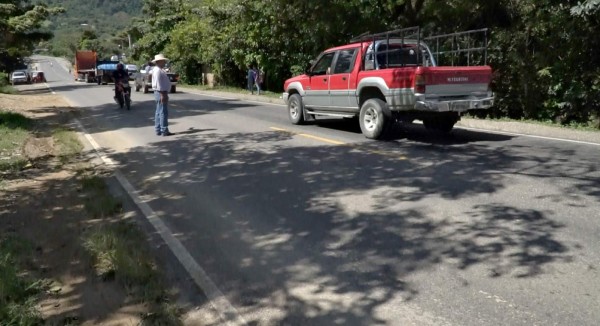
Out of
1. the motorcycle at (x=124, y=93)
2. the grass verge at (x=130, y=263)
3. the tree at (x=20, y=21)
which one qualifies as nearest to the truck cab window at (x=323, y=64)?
the grass verge at (x=130, y=263)

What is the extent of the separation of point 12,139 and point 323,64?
7291 mm

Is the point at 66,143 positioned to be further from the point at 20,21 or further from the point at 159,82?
the point at 20,21

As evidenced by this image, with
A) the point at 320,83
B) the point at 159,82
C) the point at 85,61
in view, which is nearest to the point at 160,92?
the point at 159,82

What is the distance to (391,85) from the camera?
10398mm

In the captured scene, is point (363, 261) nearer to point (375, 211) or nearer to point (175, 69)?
point (375, 211)

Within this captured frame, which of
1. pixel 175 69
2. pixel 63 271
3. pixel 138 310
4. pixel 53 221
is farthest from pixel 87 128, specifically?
pixel 175 69

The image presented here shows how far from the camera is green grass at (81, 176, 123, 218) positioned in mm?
6418

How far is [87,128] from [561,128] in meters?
11.9

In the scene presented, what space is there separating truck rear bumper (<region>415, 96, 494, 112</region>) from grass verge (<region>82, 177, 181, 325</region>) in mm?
5821

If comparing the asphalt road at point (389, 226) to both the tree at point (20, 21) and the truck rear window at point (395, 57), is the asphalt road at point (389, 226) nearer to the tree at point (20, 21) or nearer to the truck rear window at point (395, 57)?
the truck rear window at point (395, 57)

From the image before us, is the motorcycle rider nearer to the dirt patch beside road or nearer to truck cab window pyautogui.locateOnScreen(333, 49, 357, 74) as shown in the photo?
truck cab window pyautogui.locateOnScreen(333, 49, 357, 74)

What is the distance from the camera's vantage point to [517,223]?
5465mm

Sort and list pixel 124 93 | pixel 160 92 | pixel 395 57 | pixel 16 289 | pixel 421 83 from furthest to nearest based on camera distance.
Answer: pixel 124 93 < pixel 160 92 < pixel 395 57 < pixel 421 83 < pixel 16 289

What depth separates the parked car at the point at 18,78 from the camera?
201 feet
